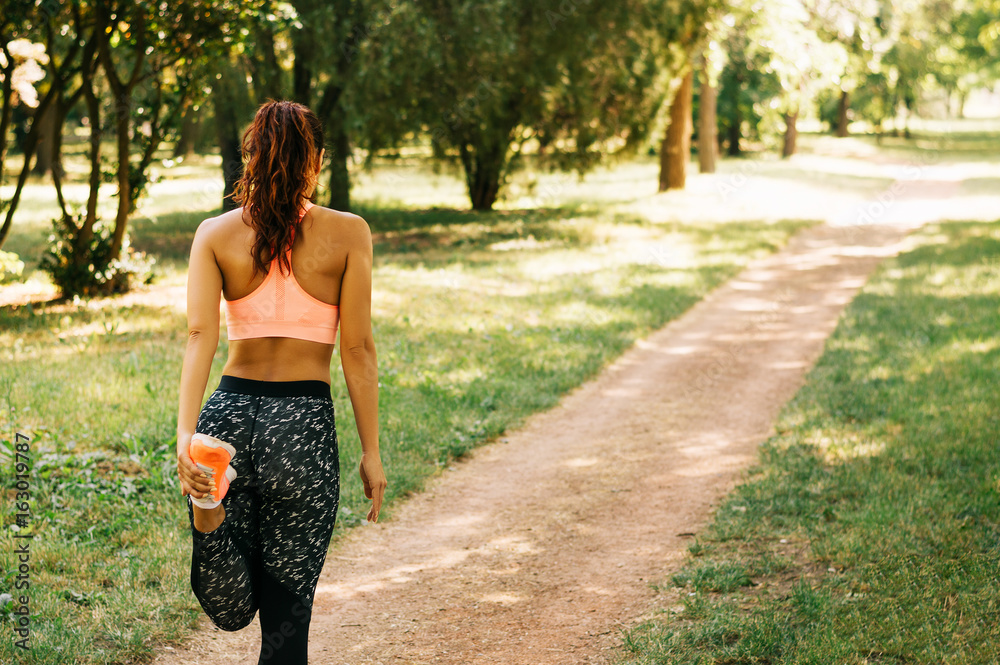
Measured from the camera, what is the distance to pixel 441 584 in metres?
4.87

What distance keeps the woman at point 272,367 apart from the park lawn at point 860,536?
1905 millimetres

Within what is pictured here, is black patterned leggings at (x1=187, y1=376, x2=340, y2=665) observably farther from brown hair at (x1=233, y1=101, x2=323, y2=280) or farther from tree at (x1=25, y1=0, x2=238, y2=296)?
tree at (x1=25, y1=0, x2=238, y2=296)

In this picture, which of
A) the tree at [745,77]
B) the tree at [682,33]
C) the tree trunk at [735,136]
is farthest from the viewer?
the tree trunk at [735,136]

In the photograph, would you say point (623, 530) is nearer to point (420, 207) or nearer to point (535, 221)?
point (535, 221)

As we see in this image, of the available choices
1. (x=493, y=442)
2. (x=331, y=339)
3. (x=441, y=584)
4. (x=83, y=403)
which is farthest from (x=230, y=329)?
(x=83, y=403)

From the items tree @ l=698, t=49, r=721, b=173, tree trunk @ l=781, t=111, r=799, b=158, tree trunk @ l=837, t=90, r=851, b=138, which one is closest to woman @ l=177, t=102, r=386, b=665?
tree @ l=698, t=49, r=721, b=173

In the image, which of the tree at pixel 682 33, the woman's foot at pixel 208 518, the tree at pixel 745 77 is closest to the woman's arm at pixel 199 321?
the woman's foot at pixel 208 518

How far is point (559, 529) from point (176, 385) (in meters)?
4.07

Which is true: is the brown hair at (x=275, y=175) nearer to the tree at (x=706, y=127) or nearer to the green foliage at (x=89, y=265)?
the green foliage at (x=89, y=265)

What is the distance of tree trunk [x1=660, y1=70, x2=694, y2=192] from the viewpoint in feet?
82.3

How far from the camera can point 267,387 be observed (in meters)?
2.75

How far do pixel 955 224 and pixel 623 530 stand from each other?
18863mm

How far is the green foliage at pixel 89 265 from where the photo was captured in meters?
11.6

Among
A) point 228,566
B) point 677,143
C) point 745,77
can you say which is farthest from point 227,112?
point 745,77
